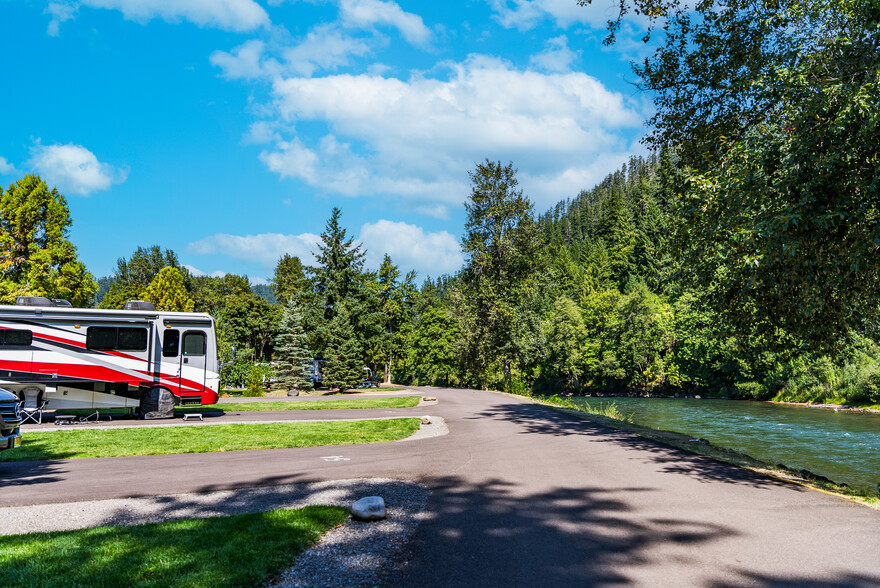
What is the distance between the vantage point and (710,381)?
51.4 m

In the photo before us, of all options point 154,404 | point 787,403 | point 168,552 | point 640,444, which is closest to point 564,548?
point 168,552

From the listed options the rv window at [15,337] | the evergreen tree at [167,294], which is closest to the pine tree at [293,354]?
the rv window at [15,337]

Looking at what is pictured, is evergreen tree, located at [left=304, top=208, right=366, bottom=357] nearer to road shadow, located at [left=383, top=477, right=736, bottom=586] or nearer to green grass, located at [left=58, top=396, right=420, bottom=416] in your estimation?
green grass, located at [left=58, top=396, right=420, bottom=416]

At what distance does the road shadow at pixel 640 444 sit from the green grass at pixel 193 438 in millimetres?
4126

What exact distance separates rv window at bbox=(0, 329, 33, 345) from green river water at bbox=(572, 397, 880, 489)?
21.7 metres

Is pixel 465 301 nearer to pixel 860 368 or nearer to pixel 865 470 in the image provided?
pixel 865 470

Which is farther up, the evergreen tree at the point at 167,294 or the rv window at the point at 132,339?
the evergreen tree at the point at 167,294

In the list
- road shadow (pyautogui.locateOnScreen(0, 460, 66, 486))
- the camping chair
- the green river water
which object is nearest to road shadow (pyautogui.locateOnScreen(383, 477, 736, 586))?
A: the green river water

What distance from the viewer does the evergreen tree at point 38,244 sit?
2739cm

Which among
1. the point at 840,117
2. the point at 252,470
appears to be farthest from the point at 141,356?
the point at 840,117

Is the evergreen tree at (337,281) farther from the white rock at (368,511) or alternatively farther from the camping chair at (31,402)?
the white rock at (368,511)

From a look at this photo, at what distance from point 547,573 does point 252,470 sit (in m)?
6.77

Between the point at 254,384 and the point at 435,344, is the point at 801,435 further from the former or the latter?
the point at 435,344

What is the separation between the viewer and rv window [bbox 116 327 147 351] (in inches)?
676
